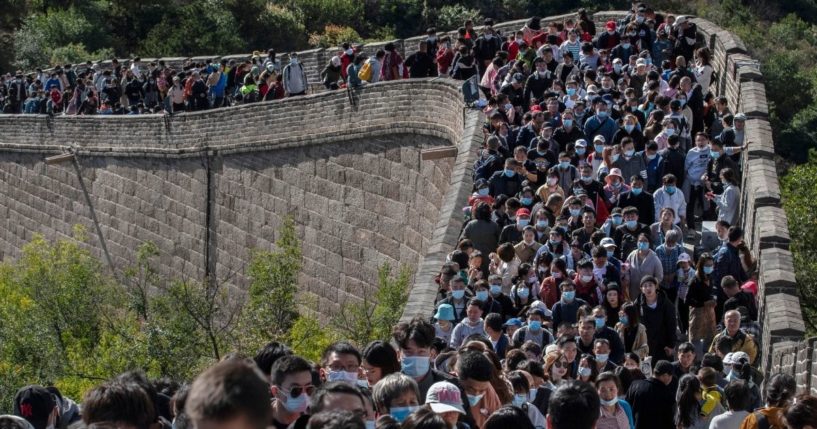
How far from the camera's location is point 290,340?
24516 mm

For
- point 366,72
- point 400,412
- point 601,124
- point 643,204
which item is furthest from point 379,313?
point 400,412

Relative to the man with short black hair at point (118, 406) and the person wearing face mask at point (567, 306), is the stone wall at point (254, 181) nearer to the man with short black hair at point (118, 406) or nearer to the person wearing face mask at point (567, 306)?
the person wearing face mask at point (567, 306)

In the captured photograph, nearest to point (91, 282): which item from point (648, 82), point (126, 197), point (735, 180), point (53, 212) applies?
point (126, 197)

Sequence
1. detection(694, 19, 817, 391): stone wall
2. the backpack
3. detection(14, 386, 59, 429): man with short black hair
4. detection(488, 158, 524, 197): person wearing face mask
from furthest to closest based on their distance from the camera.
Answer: the backpack
detection(488, 158, 524, 197): person wearing face mask
detection(694, 19, 817, 391): stone wall
detection(14, 386, 59, 429): man with short black hair

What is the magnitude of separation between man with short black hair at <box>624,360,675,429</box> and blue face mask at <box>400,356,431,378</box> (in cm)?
236

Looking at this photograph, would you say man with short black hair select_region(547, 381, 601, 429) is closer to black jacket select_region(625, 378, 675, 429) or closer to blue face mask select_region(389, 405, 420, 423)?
blue face mask select_region(389, 405, 420, 423)

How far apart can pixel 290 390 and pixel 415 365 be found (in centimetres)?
142

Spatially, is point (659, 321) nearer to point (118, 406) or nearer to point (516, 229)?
point (516, 229)

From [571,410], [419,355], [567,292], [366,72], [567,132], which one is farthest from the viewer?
[366,72]

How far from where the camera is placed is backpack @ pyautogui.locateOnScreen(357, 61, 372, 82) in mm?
27675

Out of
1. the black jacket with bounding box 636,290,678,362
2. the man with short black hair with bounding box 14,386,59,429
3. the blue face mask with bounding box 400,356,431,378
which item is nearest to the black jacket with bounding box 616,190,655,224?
the black jacket with bounding box 636,290,678,362

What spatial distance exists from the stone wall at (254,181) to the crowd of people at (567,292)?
1.36 metres

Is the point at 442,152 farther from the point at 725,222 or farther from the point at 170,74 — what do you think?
the point at 170,74

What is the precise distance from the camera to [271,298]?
2556 centimetres
